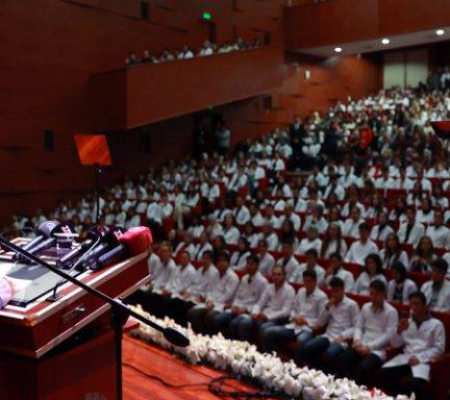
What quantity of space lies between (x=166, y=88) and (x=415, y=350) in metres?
4.76

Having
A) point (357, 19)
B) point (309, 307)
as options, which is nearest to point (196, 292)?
point (309, 307)

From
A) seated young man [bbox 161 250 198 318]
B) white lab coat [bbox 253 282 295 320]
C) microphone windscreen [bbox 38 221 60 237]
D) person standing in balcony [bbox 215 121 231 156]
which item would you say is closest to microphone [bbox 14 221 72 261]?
microphone windscreen [bbox 38 221 60 237]

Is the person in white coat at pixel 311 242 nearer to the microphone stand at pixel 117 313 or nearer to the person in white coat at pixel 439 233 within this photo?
the person in white coat at pixel 439 233

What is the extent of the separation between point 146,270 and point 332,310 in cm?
180

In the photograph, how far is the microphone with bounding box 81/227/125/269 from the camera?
94 centimetres

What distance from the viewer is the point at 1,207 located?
620 cm

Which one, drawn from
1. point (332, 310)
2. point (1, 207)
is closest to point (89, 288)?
point (332, 310)

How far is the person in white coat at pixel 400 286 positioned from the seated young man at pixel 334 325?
A: 35 centimetres

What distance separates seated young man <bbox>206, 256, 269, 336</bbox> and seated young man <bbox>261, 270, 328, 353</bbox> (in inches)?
11.2

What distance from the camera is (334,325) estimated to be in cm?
264

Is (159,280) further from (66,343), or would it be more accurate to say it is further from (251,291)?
(66,343)

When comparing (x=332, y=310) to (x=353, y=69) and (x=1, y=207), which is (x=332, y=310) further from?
(x=353, y=69)

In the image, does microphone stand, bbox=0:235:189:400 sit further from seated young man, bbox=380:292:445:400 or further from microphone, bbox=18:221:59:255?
seated young man, bbox=380:292:445:400

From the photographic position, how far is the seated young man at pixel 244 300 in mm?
2951
